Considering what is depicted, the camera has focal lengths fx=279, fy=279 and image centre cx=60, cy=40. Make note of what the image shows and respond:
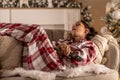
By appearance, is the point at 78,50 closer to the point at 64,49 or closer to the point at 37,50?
the point at 64,49

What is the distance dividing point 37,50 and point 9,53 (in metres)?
0.25

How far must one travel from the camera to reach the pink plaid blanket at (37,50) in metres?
2.40

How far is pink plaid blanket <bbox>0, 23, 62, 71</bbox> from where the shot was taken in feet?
7.87

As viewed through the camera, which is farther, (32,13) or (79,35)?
(32,13)

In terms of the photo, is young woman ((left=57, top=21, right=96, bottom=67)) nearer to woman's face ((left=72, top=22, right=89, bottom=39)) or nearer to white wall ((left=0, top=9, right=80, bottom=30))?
woman's face ((left=72, top=22, right=89, bottom=39))

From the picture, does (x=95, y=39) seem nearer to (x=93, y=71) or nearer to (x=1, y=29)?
(x=93, y=71)

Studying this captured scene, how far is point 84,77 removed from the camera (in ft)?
7.41

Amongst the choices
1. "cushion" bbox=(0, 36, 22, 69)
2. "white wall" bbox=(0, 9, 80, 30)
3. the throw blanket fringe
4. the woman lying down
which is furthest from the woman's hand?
"white wall" bbox=(0, 9, 80, 30)

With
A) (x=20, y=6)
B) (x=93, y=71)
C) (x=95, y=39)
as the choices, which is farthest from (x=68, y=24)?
(x=93, y=71)

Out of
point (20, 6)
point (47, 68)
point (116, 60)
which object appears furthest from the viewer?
point (20, 6)

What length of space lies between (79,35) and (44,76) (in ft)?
1.99

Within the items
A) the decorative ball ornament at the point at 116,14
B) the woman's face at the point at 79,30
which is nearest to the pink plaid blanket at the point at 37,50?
the woman's face at the point at 79,30

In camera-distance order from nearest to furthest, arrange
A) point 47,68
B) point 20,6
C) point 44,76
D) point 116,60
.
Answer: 1. point 44,76
2. point 47,68
3. point 116,60
4. point 20,6

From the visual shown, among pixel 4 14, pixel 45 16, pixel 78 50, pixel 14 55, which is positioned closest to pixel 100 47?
pixel 78 50
